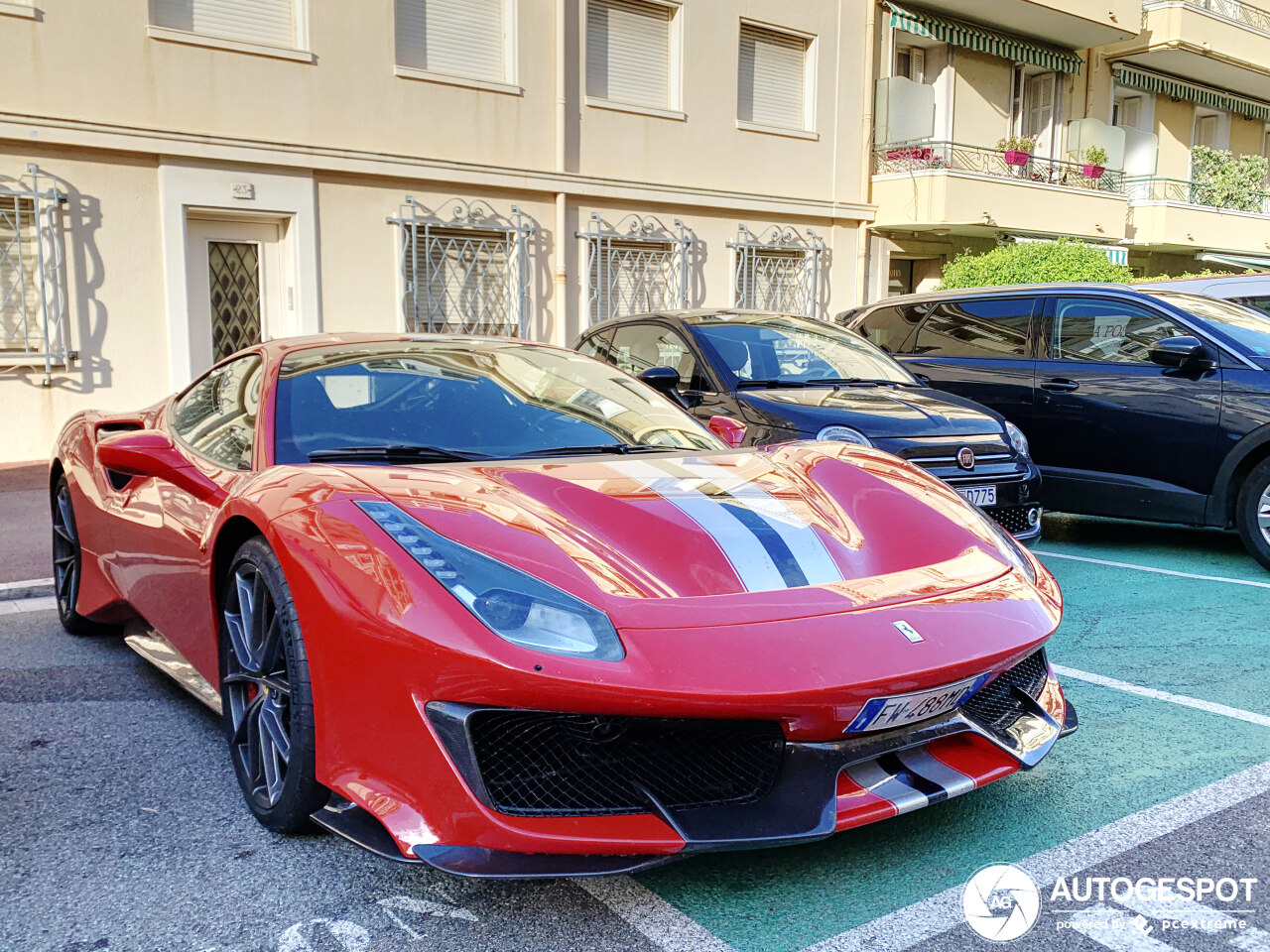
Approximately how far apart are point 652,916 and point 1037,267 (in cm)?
1337

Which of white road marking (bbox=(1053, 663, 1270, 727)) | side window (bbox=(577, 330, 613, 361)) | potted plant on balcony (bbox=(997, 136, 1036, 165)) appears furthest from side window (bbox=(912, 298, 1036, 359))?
potted plant on balcony (bbox=(997, 136, 1036, 165))

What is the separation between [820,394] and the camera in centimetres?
625

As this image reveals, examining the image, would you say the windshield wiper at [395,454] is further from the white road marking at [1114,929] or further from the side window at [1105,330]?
the side window at [1105,330]

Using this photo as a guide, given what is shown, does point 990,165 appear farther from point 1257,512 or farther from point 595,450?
point 595,450

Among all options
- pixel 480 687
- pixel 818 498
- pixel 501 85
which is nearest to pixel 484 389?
pixel 818 498

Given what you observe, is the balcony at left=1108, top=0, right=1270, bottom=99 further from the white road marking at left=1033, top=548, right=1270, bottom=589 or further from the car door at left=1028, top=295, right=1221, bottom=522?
the white road marking at left=1033, top=548, right=1270, bottom=589

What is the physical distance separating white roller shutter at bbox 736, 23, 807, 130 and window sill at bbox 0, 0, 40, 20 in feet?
26.5

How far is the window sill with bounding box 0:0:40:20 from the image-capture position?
360 inches

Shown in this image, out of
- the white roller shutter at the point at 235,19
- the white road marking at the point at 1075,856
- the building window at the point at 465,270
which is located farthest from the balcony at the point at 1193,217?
the white road marking at the point at 1075,856

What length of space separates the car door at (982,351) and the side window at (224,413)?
16.2 feet

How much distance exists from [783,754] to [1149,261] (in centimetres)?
2272

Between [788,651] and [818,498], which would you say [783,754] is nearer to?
[788,651]

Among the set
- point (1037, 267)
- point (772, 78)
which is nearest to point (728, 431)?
point (1037, 267)

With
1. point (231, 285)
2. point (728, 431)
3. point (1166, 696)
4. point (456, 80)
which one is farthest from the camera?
point (456, 80)
